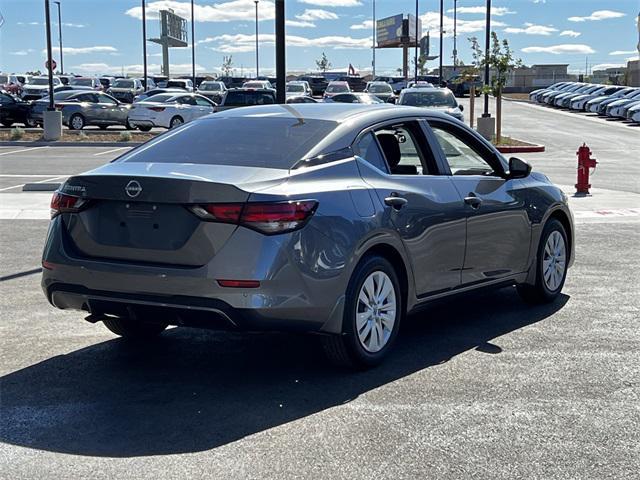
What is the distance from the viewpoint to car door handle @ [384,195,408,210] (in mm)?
5985

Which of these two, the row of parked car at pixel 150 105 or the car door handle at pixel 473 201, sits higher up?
the row of parked car at pixel 150 105

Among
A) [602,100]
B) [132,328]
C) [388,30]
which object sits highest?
[388,30]

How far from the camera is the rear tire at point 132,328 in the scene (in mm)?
6488

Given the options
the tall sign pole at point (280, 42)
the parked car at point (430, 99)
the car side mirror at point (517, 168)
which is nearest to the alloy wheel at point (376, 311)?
the car side mirror at point (517, 168)

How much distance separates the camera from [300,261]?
17.3ft

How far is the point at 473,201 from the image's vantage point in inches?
270

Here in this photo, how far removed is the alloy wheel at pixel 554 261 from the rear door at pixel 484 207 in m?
0.37

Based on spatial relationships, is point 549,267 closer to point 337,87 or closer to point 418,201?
point 418,201

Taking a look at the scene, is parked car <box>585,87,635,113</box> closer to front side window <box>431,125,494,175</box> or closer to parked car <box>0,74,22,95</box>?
parked car <box>0,74,22,95</box>

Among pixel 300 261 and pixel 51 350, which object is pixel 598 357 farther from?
pixel 51 350

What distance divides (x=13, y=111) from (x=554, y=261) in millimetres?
30357

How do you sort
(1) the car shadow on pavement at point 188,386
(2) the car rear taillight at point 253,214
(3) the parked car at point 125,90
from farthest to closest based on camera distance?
(3) the parked car at point 125,90 → (2) the car rear taillight at point 253,214 → (1) the car shadow on pavement at point 188,386

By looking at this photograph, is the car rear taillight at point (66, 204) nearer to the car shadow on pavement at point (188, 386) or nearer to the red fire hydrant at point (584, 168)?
the car shadow on pavement at point (188, 386)

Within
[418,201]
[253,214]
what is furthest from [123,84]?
[253,214]
